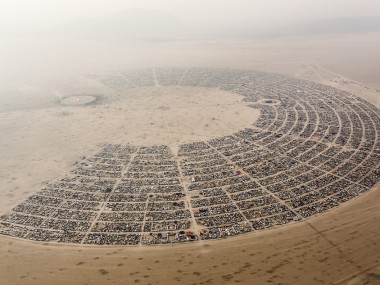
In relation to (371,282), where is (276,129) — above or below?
above

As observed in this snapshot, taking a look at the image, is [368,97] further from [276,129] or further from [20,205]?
[20,205]

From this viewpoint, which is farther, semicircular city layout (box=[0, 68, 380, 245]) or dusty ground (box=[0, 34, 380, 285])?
semicircular city layout (box=[0, 68, 380, 245])

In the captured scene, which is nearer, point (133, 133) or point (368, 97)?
point (133, 133)

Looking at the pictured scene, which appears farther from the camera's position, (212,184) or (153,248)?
(212,184)

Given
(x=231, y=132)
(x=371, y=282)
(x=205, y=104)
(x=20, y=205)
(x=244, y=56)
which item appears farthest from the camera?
(x=244, y=56)

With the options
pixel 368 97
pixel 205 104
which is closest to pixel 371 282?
pixel 205 104

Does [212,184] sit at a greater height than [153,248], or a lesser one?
greater

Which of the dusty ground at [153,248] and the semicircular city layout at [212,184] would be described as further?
the semicircular city layout at [212,184]

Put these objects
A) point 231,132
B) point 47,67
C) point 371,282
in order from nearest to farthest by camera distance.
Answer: point 371,282 < point 231,132 < point 47,67
